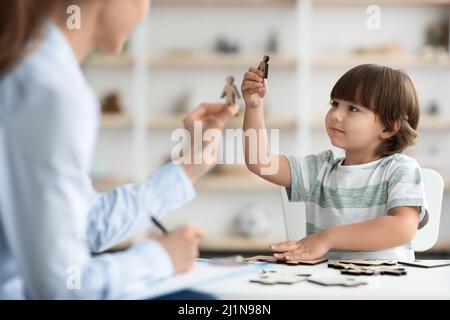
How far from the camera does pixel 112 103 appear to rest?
395 cm

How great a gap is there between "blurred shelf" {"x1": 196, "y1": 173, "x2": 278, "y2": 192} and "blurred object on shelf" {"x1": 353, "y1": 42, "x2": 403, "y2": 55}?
33.6 inches

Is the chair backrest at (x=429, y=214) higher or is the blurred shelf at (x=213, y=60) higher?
the blurred shelf at (x=213, y=60)

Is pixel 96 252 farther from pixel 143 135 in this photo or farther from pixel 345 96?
pixel 143 135

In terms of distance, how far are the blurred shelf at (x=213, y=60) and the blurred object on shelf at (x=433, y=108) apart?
75 centimetres

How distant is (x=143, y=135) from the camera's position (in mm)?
3961

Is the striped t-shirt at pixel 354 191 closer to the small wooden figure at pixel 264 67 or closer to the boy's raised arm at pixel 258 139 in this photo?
the boy's raised arm at pixel 258 139

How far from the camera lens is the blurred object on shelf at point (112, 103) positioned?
394 cm

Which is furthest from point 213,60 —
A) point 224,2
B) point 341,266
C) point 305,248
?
point 341,266

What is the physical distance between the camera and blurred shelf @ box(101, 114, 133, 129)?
153 inches

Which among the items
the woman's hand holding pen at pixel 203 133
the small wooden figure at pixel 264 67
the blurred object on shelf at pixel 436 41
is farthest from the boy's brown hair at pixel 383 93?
the blurred object on shelf at pixel 436 41

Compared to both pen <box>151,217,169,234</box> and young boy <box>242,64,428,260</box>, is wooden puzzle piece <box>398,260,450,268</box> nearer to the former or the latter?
young boy <box>242,64,428,260</box>

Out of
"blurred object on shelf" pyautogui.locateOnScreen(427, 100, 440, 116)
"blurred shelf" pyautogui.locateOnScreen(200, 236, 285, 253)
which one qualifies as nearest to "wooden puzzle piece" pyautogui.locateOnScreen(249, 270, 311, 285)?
"blurred shelf" pyautogui.locateOnScreen(200, 236, 285, 253)
